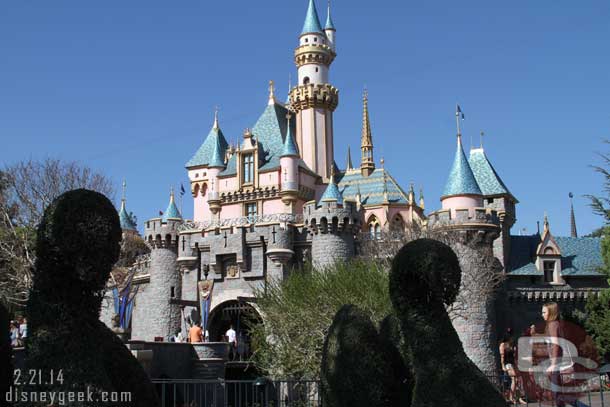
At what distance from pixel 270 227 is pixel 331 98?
11.9 meters

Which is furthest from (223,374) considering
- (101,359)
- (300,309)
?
(101,359)

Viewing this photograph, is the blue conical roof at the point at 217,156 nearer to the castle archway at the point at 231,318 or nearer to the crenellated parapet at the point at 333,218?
the castle archway at the point at 231,318

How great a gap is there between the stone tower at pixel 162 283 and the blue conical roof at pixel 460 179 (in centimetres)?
1278

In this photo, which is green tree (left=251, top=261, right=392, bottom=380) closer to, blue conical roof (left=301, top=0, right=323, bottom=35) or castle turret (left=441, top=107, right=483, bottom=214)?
castle turret (left=441, top=107, right=483, bottom=214)

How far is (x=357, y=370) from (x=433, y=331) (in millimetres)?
1461

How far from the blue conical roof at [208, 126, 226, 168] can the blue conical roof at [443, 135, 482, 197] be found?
14323 mm

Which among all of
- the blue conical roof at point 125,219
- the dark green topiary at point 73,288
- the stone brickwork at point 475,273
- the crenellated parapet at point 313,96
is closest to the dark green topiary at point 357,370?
the dark green topiary at point 73,288

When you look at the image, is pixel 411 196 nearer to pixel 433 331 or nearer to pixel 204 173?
pixel 204 173

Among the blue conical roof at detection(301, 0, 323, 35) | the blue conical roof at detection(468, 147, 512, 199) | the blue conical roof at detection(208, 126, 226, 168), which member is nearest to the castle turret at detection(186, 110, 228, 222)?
the blue conical roof at detection(208, 126, 226, 168)

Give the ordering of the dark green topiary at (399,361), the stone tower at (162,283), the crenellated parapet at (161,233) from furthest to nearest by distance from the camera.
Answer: the crenellated parapet at (161,233)
the stone tower at (162,283)
the dark green topiary at (399,361)

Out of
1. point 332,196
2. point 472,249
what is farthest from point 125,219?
point 472,249

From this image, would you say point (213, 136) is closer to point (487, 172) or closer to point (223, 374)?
point (487, 172)

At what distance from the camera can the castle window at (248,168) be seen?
39.9 m

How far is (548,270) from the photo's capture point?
34094 mm
